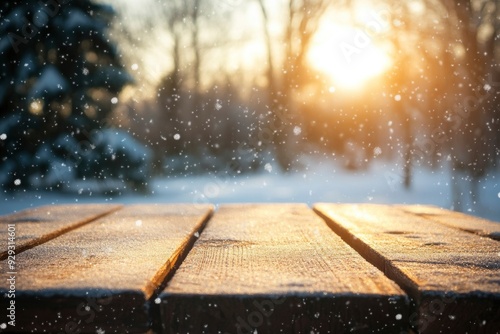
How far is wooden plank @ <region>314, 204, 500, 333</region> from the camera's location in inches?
23.1

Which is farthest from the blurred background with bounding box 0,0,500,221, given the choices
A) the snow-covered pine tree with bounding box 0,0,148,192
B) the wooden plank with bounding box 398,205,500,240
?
the wooden plank with bounding box 398,205,500,240

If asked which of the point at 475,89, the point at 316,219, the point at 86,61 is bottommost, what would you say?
the point at 316,219

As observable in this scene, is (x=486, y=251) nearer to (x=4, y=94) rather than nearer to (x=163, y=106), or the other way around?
(x=4, y=94)

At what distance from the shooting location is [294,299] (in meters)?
0.58

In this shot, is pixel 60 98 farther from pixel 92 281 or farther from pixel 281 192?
pixel 92 281

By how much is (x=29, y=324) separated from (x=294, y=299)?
1.24 ft

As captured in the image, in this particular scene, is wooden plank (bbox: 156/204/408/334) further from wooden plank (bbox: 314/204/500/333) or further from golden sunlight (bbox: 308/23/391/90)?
golden sunlight (bbox: 308/23/391/90)

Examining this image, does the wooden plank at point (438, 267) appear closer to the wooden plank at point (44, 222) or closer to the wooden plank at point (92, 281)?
the wooden plank at point (92, 281)

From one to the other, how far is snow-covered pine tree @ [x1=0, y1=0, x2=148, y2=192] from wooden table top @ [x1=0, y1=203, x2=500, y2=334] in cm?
797

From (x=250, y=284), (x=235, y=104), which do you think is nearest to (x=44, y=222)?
(x=250, y=284)

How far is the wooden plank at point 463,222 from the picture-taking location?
1.15 metres

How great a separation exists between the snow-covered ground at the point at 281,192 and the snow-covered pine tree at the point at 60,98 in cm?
60

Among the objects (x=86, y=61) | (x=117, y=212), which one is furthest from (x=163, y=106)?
(x=117, y=212)

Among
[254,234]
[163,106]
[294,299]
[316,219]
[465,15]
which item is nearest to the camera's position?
[294,299]
